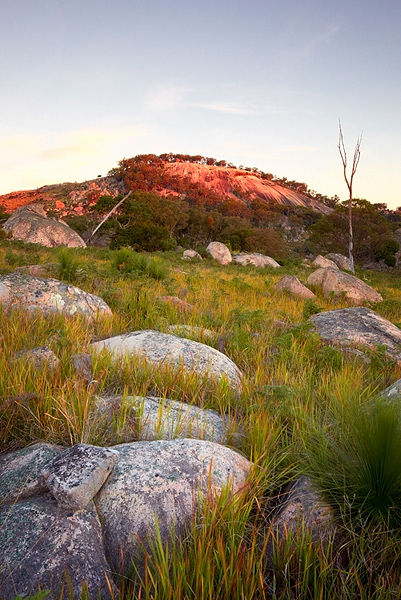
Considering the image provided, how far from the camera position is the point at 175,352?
3.47m

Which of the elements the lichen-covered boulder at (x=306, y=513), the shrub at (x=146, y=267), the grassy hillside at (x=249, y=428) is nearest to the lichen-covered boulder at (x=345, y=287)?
the shrub at (x=146, y=267)

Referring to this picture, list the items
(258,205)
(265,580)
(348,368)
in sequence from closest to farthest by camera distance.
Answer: (265,580), (348,368), (258,205)

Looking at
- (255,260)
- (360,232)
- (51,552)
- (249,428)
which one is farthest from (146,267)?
(360,232)

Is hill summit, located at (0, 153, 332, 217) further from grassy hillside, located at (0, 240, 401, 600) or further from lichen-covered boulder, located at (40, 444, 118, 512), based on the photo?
lichen-covered boulder, located at (40, 444, 118, 512)

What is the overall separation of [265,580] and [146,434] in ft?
3.28

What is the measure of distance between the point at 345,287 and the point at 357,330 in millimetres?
5377

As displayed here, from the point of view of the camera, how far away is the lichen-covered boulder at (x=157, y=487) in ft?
5.09

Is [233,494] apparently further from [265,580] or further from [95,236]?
[95,236]

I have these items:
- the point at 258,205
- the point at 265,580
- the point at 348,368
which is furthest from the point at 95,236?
the point at 258,205

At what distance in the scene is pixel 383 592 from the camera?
1335 millimetres

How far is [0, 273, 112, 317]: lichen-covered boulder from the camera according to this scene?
4562mm

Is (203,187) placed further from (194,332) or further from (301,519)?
(301,519)

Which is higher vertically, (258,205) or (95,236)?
(258,205)

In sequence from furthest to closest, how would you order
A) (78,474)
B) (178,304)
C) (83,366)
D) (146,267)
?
(146,267)
(178,304)
(83,366)
(78,474)
